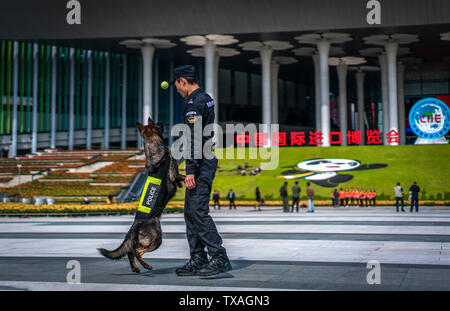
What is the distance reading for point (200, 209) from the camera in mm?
6227

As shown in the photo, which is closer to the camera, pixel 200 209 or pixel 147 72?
pixel 200 209

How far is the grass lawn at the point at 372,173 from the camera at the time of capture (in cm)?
3384

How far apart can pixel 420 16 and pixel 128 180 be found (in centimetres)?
2963

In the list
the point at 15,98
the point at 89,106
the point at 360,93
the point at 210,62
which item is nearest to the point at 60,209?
the point at 210,62

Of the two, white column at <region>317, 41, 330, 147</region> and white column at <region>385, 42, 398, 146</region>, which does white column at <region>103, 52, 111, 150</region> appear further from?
white column at <region>385, 42, 398, 146</region>

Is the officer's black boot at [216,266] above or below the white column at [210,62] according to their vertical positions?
below

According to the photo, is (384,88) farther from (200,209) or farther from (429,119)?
(200,209)

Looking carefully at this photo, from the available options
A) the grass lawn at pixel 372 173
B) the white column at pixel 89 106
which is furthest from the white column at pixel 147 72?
the grass lawn at pixel 372 173

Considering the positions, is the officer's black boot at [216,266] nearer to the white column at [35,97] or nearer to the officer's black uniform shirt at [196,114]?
the officer's black uniform shirt at [196,114]

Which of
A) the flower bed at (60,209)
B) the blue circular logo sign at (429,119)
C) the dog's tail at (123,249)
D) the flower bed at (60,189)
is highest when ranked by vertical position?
the blue circular logo sign at (429,119)

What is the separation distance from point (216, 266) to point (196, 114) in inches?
71.6

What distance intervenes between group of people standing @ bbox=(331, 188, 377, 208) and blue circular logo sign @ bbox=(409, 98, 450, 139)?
25653mm

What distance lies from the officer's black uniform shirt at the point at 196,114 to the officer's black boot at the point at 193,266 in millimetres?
1040
